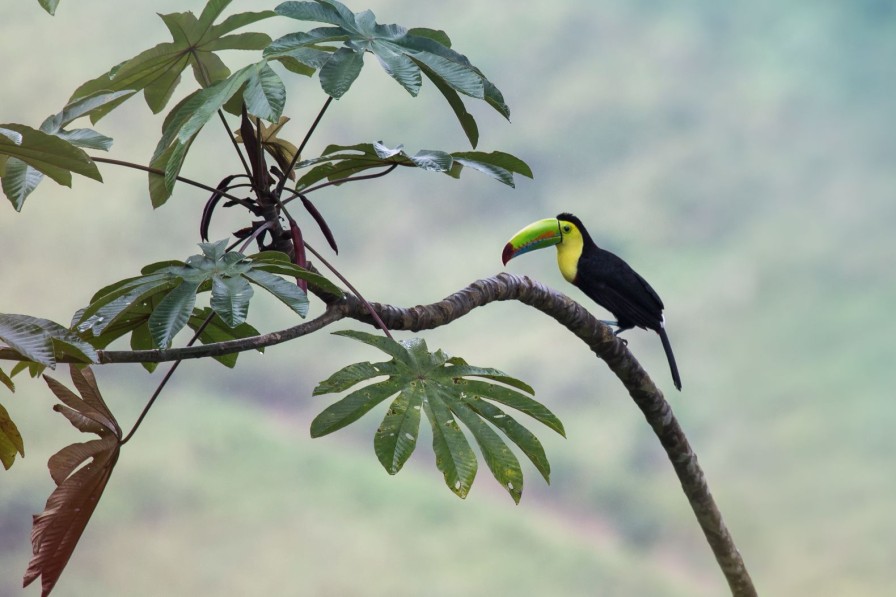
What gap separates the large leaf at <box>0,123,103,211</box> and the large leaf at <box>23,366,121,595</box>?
1.11 feet

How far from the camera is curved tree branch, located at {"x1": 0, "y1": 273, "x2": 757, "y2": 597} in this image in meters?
1.67

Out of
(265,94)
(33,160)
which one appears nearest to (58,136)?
(33,160)

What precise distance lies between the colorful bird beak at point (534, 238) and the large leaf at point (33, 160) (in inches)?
59.7

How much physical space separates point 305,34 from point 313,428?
709mm

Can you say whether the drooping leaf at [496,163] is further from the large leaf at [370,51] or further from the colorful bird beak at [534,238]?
the colorful bird beak at [534,238]

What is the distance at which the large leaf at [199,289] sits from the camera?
1549 millimetres

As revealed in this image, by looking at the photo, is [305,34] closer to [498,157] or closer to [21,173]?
[498,157]

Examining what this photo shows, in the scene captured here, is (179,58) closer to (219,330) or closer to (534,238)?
(219,330)

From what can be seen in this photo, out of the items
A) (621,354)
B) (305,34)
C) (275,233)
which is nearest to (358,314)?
(275,233)

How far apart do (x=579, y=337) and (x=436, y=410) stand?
0.97 m

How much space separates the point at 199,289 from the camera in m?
1.73

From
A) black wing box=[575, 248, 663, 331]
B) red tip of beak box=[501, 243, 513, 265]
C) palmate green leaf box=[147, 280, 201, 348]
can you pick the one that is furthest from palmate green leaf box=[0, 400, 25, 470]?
black wing box=[575, 248, 663, 331]

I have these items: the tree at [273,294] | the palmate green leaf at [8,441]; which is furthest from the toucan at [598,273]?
the palmate green leaf at [8,441]

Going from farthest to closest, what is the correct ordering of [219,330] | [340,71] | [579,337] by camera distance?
[579,337]
[219,330]
[340,71]
